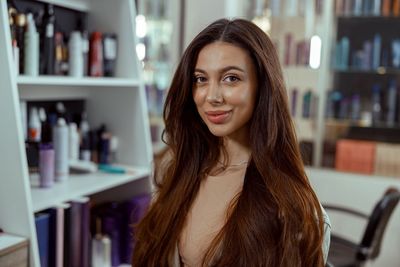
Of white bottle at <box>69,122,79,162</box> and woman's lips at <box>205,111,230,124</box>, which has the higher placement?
woman's lips at <box>205,111,230,124</box>

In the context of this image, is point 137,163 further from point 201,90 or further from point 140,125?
point 201,90

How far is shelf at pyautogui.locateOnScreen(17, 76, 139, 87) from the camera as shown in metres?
1.49

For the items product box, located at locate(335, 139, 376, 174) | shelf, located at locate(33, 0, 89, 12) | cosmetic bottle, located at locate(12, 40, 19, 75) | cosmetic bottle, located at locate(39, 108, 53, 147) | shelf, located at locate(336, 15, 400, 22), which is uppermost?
shelf, located at locate(336, 15, 400, 22)

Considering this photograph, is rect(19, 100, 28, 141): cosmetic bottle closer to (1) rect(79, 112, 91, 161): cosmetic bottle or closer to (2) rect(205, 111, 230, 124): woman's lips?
(1) rect(79, 112, 91, 161): cosmetic bottle

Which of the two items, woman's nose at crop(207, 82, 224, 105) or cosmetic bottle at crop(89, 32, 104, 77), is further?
cosmetic bottle at crop(89, 32, 104, 77)

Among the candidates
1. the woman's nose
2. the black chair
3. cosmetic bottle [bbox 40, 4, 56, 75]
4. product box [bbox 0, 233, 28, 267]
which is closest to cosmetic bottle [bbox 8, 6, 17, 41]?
cosmetic bottle [bbox 40, 4, 56, 75]

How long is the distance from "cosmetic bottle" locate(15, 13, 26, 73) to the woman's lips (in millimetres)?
741

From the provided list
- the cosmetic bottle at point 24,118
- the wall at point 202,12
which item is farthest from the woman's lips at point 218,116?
the wall at point 202,12

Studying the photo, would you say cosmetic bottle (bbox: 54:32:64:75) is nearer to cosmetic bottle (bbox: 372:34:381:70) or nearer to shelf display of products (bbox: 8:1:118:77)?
shelf display of products (bbox: 8:1:118:77)

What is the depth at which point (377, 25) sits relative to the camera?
2.94 meters

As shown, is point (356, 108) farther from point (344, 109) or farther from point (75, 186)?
point (75, 186)

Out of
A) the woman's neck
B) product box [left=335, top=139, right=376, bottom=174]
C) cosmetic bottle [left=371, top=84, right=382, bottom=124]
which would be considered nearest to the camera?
the woman's neck

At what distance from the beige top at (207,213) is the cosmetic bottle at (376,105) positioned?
200 centimetres

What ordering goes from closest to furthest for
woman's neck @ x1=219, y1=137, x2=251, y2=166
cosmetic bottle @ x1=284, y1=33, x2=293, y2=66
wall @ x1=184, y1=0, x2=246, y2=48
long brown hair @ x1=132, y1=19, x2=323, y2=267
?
long brown hair @ x1=132, y1=19, x2=323, y2=267
woman's neck @ x1=219, y1=137, x2=251, y2=166
wall @ x1=184, y1=0, x2=246, y2=48
cosmetic bottle @ x1=284, y1=33, x2=293, y2=66
